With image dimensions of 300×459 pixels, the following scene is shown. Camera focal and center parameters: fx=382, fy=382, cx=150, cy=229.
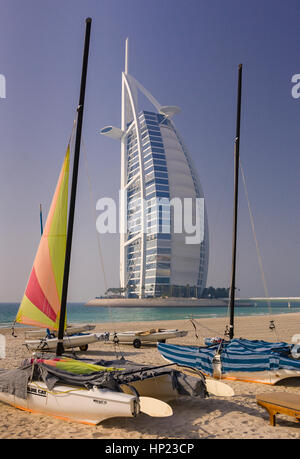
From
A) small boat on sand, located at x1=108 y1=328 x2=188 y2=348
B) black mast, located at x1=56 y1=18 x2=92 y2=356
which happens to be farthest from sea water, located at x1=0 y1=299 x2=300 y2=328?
black mast, located at x1=56 y1=18 x2=92 y2=356

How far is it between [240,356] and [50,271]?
589cm

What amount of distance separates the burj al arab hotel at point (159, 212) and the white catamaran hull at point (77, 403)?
107877 mm

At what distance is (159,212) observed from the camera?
381 feet

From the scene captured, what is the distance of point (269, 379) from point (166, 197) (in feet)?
353

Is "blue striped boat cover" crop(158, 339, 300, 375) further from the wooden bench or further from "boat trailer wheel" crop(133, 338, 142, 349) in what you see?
"boat trailer wheel" crop(133, 338, 142, 349)

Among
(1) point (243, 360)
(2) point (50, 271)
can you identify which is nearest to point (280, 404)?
(1) point (243, 360)

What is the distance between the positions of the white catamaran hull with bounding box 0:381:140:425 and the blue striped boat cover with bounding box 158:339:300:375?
472 cm

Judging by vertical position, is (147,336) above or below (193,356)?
below

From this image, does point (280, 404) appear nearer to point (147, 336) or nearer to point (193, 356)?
point (193, 356)

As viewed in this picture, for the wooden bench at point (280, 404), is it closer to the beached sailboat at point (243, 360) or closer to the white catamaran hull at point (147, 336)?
the beached sailboat at point (243, 360)

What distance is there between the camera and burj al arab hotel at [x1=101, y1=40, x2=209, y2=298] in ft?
383

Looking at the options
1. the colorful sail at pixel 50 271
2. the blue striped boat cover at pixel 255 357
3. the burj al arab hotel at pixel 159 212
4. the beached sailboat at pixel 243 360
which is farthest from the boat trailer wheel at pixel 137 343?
the burj al arab hotel at pixel 159 212

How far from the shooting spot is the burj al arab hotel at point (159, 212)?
11688cm
